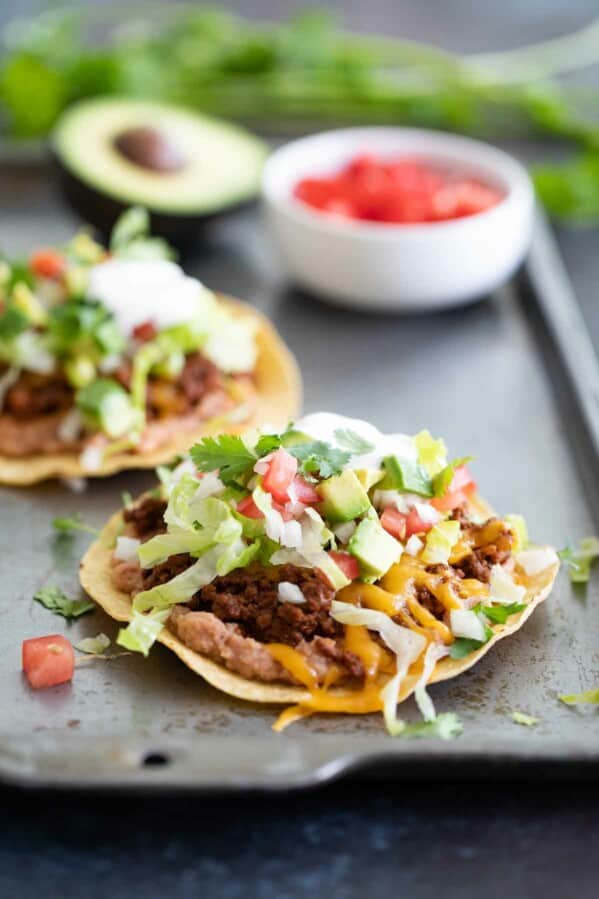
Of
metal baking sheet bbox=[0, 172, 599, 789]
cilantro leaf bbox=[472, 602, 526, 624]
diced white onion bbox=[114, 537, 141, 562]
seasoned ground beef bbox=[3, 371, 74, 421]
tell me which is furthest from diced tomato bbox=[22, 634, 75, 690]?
seasoned ground beef bbox=[3, 371, 74, 421]

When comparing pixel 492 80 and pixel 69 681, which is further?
pixel 492 80

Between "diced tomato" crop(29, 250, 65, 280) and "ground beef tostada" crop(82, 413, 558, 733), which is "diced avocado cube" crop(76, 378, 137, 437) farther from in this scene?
"ground beef tostada" crop(82, 413, 558, 733)

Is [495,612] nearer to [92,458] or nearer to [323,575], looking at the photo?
[323,575]

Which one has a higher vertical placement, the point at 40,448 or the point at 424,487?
the point at 424,487

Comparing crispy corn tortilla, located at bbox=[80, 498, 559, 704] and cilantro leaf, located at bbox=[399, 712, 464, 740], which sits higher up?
cilantro leaf, located at bbox=[399, 712, 464, 740]

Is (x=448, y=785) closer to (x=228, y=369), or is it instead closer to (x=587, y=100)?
(x=228, y=369)

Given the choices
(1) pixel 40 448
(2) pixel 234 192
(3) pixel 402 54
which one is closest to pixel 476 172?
(2) pixel 234 192

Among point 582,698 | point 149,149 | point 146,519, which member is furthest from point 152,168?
point 582,698

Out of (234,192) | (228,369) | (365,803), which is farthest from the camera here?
(234,192)
